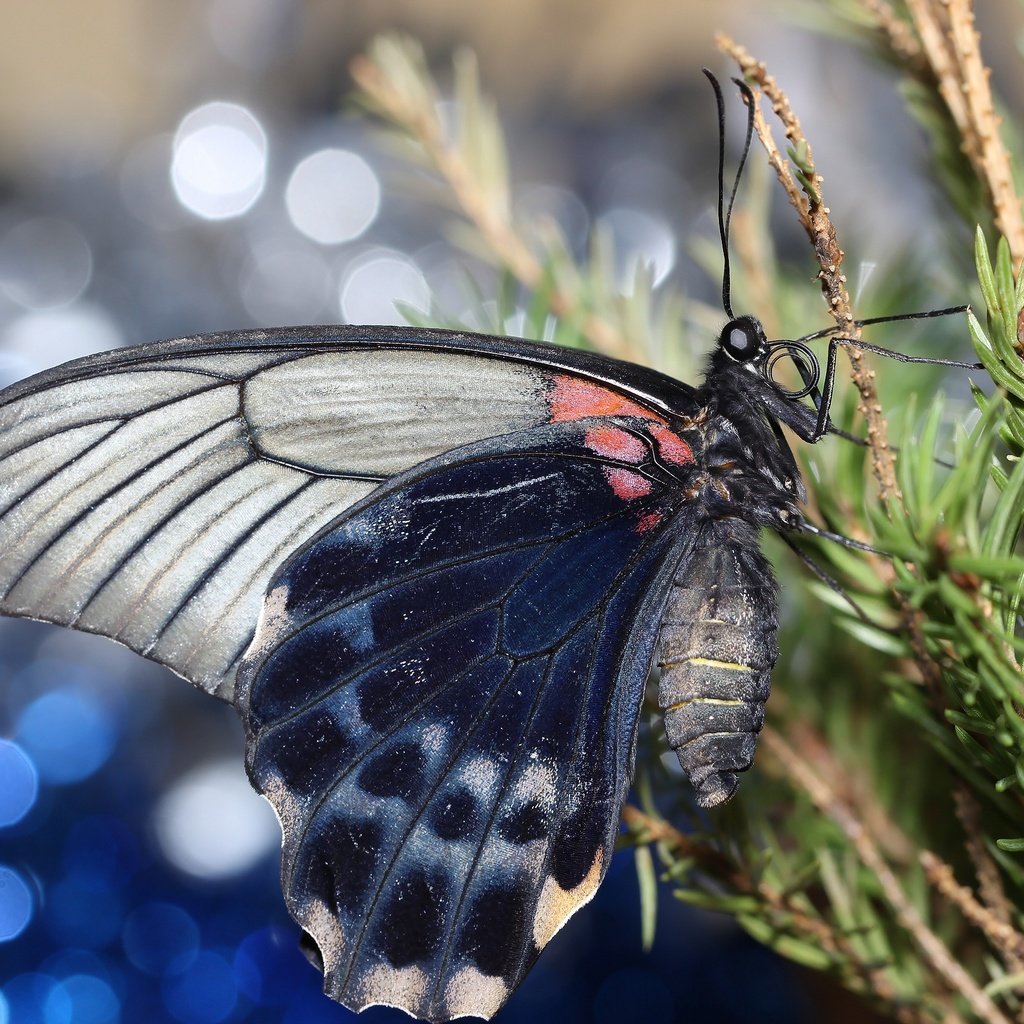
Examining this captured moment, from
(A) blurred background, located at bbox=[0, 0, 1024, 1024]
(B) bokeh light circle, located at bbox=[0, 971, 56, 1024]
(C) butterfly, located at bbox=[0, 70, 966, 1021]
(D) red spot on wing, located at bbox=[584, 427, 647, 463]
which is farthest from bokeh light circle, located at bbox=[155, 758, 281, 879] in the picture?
(D) red spot on wing, located at bbox=[584, 427, 647, 463]

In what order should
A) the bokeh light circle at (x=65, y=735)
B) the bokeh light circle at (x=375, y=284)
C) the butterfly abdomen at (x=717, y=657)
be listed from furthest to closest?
the bokeh light circle at (x=375, y=284) < the bokeh light circle at (x=65, y=735) < the butterfly abdomen at (x=717, y=657)

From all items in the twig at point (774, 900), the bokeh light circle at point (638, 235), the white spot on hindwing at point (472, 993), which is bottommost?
the white spot on hindwing at point (472, 993)

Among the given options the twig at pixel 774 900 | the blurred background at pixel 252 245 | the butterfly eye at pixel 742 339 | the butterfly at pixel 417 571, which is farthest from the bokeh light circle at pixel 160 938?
the butterfly eye at pixel 742 339

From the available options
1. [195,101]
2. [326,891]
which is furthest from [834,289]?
[195,101]

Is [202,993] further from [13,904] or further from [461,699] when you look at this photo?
[461,699]

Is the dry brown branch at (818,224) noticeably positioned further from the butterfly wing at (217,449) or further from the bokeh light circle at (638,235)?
the bokeh light circle at (638,235)

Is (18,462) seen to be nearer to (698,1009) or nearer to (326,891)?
(326,891)
